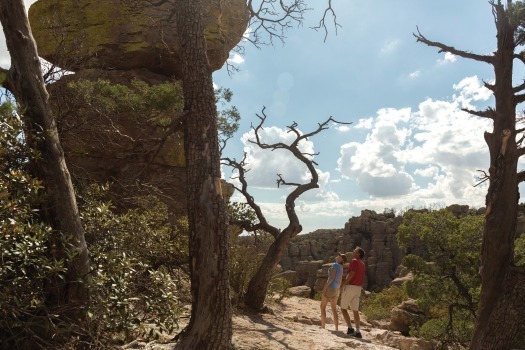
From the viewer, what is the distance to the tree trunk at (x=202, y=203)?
19.4 ft

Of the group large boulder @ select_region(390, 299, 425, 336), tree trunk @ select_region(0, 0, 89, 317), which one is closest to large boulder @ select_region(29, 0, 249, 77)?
tree trunk @ select_region(0, 0, 89, 317)

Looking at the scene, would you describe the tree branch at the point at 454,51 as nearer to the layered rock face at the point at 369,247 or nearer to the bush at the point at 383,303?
the bush at the point at 383,303

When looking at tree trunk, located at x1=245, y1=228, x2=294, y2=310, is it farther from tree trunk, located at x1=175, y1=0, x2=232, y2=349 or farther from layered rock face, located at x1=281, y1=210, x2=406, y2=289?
layered rock face, located at x1=281, y1=210, x2=406, y2=289

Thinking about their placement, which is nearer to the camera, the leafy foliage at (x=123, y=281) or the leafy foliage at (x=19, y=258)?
the leafy foliage at (x=19, y=258)

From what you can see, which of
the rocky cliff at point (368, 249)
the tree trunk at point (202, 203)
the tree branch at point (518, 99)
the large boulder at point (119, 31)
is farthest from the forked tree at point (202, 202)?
the rocky cliff at point (368, 249)

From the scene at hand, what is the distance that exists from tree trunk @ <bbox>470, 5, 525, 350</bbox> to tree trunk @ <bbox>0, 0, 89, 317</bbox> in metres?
6.78

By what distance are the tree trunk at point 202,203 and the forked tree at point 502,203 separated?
496 centimetres

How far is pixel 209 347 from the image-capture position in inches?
228

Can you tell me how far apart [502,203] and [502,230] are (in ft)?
1.64

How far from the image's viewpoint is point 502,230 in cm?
837

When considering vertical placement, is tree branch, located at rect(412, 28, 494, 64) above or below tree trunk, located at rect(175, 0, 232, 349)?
above

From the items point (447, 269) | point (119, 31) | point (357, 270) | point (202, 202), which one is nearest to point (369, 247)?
point (447, 269)

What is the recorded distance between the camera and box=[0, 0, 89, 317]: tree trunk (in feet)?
Result: 17.8

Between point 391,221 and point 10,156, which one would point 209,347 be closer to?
point 10,156
